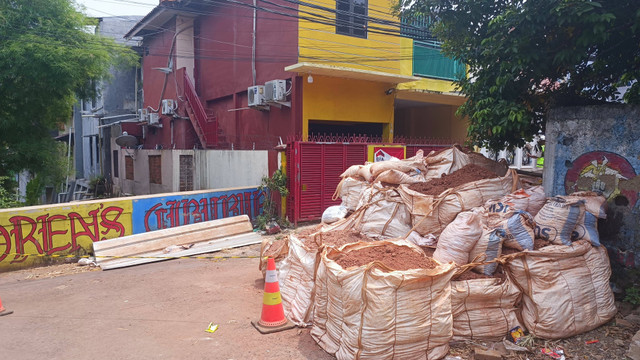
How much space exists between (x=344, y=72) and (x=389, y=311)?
8.92m

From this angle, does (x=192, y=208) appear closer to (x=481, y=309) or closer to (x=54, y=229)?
(x=54, y=229)

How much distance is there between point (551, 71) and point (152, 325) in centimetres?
609

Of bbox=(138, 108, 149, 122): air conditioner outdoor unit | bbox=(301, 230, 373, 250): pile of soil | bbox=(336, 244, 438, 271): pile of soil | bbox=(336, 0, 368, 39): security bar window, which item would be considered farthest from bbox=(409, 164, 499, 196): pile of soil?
bbox=(138, 108, 149, 122): air conditioner outdoor unit

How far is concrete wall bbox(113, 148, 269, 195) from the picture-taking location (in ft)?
36.1

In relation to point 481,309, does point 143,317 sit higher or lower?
lower

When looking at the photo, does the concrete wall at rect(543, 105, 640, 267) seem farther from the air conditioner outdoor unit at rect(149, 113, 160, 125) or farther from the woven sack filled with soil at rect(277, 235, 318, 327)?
the air conditioner outdoor unit at rect(149, 113, 160, 125)

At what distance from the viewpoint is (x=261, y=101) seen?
12.2 m

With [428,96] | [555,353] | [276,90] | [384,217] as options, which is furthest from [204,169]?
[555,353]

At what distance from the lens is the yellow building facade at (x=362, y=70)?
11366 millimetres

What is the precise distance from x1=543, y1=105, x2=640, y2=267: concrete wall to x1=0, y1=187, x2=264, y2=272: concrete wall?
6989 millimetres

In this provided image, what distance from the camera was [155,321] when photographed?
14.8 ft

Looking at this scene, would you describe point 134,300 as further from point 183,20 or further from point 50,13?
point 183,20

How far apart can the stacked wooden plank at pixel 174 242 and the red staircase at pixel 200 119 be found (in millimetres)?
7189

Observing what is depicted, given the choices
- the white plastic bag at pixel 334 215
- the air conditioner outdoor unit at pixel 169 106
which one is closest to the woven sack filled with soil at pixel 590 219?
the white plastic bag at pixel 334 215
